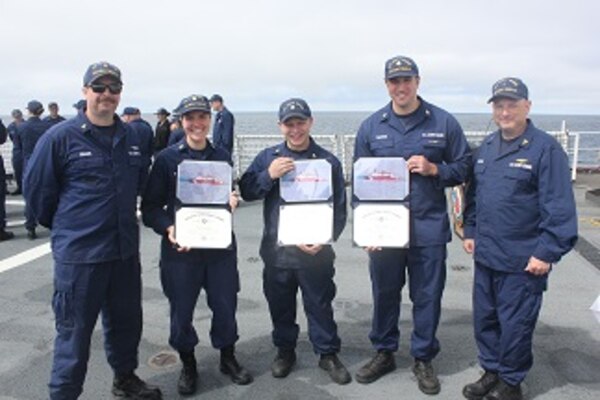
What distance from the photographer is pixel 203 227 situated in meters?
3.36

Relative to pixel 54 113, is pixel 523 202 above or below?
below

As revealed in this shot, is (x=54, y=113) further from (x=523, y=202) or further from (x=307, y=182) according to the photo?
(x=523, y=202)

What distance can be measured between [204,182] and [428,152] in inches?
59.3

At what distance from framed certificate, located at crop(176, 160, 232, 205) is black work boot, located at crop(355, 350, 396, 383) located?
1.57m

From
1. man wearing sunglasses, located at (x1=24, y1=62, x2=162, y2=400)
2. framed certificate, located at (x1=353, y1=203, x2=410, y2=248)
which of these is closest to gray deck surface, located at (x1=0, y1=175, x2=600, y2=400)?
man wearing sunglasses, located at (x1=24, y1=62, x2=162, y2=400)

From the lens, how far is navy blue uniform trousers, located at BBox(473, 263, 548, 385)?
3.19 m

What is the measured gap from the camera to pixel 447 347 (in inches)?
162

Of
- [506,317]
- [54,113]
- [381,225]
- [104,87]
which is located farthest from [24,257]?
[506,317]

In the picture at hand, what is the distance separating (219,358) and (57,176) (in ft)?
6.30

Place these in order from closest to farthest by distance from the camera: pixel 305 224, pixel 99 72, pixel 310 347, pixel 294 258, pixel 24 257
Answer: pixel 99 72, pixel 305 224, pixel 294 258, pixel 310 347, pixel 24 257

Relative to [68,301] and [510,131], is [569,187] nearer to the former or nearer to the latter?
[510,131]

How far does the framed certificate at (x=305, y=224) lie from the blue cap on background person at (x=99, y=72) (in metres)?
1.34

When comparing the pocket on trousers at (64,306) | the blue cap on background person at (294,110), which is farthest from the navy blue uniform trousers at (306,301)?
the pocket on trousers at (64,306)

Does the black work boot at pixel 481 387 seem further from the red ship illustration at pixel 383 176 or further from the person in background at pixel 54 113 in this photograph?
the person in background at pixel 54 113
